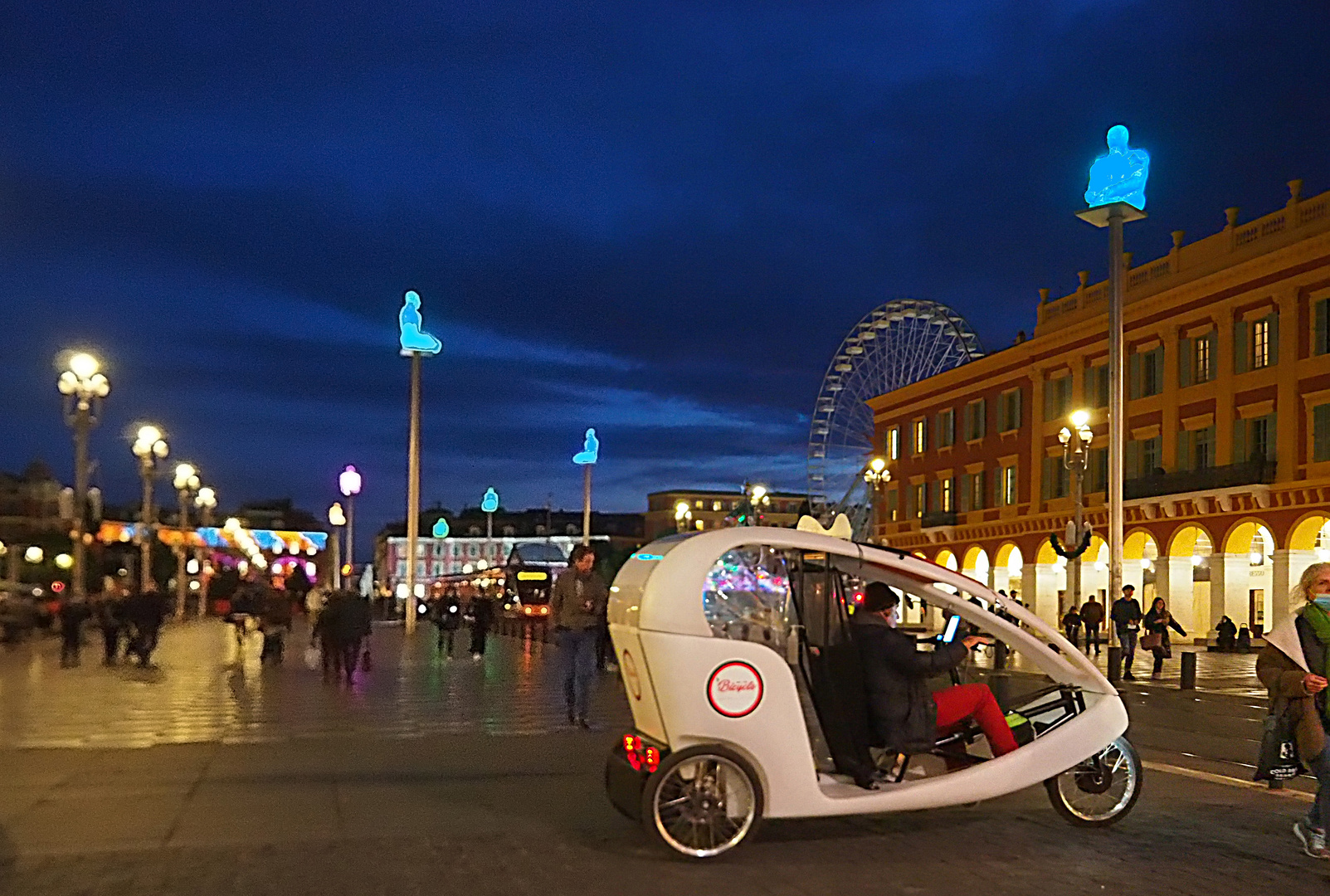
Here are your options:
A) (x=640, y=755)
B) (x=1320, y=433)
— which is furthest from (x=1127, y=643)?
(x=1320, y=433)

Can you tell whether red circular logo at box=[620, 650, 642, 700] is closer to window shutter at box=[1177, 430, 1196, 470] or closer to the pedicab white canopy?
the pedicab white canopy

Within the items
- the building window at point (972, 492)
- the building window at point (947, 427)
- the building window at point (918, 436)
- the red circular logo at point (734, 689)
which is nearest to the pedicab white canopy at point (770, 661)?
the red circular logo at point (734, 689)

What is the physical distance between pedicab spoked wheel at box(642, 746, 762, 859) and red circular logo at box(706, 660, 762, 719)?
214 mm

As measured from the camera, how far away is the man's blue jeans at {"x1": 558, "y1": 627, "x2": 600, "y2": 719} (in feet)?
48.2

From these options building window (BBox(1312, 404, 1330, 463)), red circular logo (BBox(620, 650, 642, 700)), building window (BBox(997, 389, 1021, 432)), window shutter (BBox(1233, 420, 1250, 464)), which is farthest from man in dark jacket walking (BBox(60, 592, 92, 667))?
building window (BBox(997, 389, 1021, 432))

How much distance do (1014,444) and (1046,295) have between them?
6584 mm

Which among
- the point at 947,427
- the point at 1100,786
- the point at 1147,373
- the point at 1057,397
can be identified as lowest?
the point at 1100,786

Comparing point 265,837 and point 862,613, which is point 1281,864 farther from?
point 265,837

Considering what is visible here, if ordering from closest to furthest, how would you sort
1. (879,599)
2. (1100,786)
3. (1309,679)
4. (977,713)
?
(1309,679) < (879,599) < (977,713) < (1100,786)

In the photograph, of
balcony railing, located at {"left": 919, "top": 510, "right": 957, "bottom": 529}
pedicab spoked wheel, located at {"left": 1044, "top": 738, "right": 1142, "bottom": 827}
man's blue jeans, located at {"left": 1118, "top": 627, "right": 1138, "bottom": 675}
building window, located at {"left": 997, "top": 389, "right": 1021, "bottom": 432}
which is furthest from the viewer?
balcony railing, located at {"left": 919, "top": 510, "right": 957, "bottom": 529}

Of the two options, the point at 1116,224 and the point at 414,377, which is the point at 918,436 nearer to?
the point at 414,377

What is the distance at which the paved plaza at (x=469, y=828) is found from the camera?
7.13 meters

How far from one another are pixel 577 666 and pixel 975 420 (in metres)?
55.1

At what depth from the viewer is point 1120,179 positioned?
27.4 m
